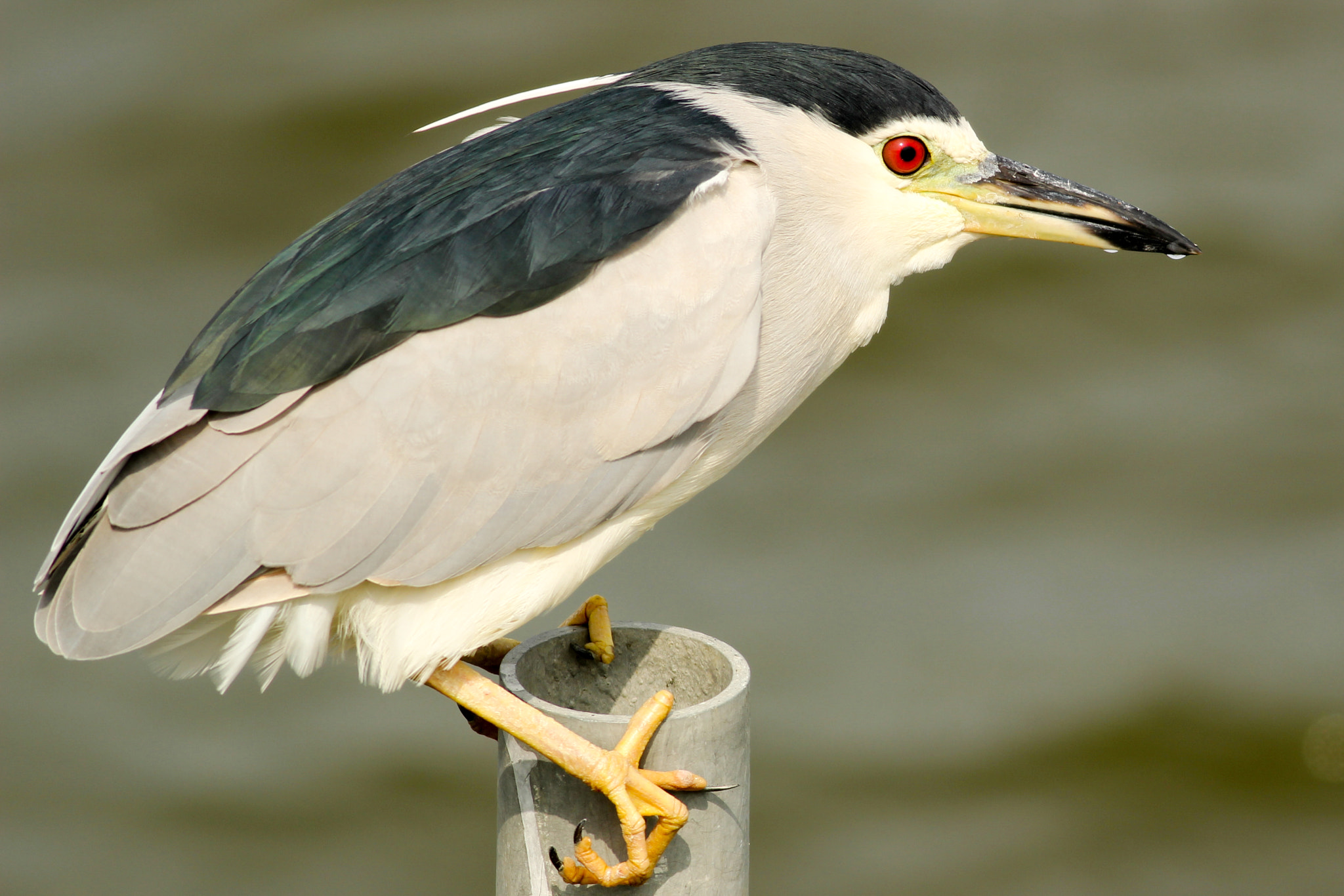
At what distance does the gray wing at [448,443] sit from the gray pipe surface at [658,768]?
0.27 meters

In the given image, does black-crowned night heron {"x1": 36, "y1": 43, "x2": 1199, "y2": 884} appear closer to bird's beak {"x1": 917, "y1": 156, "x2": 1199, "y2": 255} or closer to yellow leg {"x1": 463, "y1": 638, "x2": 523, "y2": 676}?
bird's beak {"x1": 917, "y1": 156, "x2": 1199, "y2": 255}

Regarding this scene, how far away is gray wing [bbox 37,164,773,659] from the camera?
7.45 feet

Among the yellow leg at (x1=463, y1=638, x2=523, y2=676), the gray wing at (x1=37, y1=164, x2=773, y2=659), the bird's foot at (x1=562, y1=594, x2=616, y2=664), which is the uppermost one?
the gray wing at (x1=37, y1=164, x2=773, y2=659)

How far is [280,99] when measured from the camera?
737cm

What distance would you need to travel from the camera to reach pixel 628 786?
2.04m

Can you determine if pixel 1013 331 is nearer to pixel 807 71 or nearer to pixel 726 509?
pixel 726 509

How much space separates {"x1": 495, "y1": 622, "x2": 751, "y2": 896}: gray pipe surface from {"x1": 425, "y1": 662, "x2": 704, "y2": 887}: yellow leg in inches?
0.8

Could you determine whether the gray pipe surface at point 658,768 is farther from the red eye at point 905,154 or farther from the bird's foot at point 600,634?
the red eye at point 905,154

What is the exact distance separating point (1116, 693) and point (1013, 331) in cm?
198

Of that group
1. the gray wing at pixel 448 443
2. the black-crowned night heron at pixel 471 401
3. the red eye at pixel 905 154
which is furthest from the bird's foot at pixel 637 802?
the red eye at pixel 905 154

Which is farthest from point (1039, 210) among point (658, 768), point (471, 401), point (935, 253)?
point (658, 768)

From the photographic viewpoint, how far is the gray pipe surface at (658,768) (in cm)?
199

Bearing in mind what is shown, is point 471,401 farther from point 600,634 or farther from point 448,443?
point 600,634

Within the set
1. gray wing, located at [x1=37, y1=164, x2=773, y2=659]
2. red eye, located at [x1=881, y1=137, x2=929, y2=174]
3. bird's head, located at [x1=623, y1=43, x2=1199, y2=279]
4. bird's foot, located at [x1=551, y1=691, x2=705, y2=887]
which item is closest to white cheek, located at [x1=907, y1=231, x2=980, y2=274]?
bird's head, located at [x1=623, y1=43, x2=1199, y2=279]
